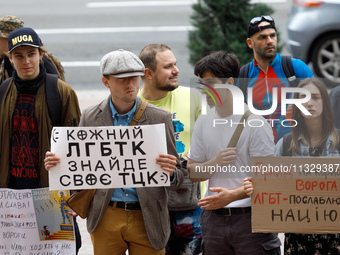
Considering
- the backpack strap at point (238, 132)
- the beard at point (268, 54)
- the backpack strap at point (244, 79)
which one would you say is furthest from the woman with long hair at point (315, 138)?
the beard at point (268, 54)

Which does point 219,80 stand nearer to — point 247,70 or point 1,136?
point 247,70

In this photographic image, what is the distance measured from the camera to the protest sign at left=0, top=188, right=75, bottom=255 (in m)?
4.86

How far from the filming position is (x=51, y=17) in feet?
54.4

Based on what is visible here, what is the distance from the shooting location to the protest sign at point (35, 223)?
4859mm

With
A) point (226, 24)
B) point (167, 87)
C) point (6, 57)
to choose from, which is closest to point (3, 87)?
point (6, 57)

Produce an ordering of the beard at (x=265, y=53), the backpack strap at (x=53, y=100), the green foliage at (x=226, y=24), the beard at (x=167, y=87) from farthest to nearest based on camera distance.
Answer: the green foliage at (x=226, y=24) < the beard at (x=265, y=53) < the beard at (x=167, y=87) < the backpack strap at (x=53, y=100)

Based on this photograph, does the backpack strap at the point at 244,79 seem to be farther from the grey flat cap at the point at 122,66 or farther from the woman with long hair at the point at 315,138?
the grey flat cap at the point at 122,66

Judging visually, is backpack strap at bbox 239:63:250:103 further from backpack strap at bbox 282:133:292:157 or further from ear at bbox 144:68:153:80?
backpack strap at bbox 282:133:292:157

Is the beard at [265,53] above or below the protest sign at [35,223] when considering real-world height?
above

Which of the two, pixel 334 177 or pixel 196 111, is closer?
pixel 334 177

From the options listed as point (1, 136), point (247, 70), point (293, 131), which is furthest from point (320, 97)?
point (1, 136)

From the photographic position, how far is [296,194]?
420 cm

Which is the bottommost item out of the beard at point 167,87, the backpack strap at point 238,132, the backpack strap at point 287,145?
the backpack strap at point 287,145

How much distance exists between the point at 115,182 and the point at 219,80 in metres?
1.02
